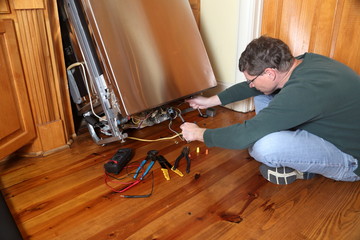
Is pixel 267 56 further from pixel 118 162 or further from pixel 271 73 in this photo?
pixel 118 162

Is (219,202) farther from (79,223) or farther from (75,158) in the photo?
(75,158)

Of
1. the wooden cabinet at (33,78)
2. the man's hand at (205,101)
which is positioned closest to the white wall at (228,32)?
the man's hand at (205,101)

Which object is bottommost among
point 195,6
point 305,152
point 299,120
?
point 305,152

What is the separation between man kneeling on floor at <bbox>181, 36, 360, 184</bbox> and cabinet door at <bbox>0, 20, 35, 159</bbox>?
2.73ft

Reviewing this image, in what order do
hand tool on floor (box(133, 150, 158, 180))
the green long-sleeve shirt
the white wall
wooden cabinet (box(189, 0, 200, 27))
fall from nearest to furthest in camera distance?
the green long-sleeve shirt, hand tool on floor (box(133, 150, 158, 180)), the white wall, wooden cabinet (box(189, 0, 200, 27))

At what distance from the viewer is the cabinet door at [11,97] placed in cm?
128

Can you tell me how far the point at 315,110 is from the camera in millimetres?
965

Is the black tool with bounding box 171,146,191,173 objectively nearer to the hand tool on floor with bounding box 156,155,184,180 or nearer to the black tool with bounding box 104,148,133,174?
the hand tool on floor with bounding box 156,155,184,180

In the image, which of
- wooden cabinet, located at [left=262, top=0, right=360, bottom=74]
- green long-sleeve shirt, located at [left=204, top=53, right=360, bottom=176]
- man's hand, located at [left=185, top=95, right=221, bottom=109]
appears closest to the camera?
green long-sleeve shirt, located at [left=204, top=53, right=360, bottom=176]

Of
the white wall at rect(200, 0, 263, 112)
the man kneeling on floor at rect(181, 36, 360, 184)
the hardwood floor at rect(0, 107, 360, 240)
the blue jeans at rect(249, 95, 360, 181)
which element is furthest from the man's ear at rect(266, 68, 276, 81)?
the white wall at rect(200, 0, 263, 112)

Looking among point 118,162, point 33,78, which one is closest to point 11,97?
point 33,78

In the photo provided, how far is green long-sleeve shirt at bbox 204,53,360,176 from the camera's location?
0.96 metres

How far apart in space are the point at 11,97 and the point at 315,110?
131 centimetres

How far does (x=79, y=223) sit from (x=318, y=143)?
95cm
